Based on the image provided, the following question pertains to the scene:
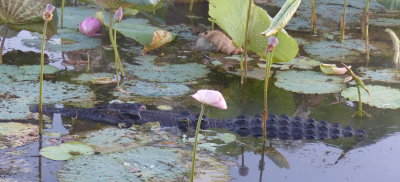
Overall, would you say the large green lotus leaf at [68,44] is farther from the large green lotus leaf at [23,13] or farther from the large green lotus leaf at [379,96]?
the large green lotus leaf at [379,96]

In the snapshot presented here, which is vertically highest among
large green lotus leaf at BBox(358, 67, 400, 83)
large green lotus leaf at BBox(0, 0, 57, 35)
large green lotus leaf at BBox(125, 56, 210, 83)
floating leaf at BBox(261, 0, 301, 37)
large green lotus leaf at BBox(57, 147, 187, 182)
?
floating leaf at BBox(261, 0, 301, 37)

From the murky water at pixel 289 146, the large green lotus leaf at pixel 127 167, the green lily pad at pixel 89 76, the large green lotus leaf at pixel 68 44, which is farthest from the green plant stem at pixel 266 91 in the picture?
the large green lotus leaf at pixel 68 44

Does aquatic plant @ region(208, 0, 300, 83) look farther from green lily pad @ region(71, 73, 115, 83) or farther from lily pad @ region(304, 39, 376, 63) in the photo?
lily pad @ region(304, 39, 376, 63)

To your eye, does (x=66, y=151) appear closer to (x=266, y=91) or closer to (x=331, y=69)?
(x=266, y=91)

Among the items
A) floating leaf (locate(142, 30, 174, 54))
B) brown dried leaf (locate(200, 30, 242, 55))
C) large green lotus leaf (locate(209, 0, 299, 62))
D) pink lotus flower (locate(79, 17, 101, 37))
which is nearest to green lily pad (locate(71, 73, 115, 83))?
floating leaf (locate(142, 30, 174, 54))

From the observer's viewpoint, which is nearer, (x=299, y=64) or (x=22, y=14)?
(x=22, y=14)

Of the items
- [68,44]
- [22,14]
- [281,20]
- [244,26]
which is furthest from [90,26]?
[281,20]
